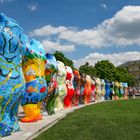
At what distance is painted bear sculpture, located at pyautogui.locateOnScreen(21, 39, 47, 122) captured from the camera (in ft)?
41.2

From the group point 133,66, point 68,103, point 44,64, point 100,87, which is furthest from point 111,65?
point 133,66

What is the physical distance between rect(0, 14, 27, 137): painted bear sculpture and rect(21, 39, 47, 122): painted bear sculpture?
2639 mm

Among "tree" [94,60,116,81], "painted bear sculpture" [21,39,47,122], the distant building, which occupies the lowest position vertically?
"painted bear sculpture" [21,39,47,122]

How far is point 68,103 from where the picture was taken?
21344 millimetres

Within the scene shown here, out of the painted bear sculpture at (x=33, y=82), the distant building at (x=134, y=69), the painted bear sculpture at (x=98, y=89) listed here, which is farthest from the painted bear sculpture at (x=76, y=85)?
the distant building at (x=134, y=69)

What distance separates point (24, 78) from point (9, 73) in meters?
1.33

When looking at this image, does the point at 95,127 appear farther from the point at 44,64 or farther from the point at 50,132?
the point at 44,64

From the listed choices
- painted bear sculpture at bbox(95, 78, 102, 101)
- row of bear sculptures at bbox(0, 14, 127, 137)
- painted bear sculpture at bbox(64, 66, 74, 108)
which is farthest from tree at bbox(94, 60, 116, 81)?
row of bear sculptures at bbox(0, 14, 127, 137)

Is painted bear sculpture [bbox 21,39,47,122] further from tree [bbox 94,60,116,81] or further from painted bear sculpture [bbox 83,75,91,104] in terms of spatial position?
tree [bbox 94,60,116,81]

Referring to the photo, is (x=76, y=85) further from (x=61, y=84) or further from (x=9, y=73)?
(x=9, y=73)

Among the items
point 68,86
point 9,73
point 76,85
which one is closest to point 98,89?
point 76,85

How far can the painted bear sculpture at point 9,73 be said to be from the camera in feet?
30.2

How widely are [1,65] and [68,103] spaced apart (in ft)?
40.6

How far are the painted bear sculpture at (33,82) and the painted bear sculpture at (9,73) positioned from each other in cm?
264
